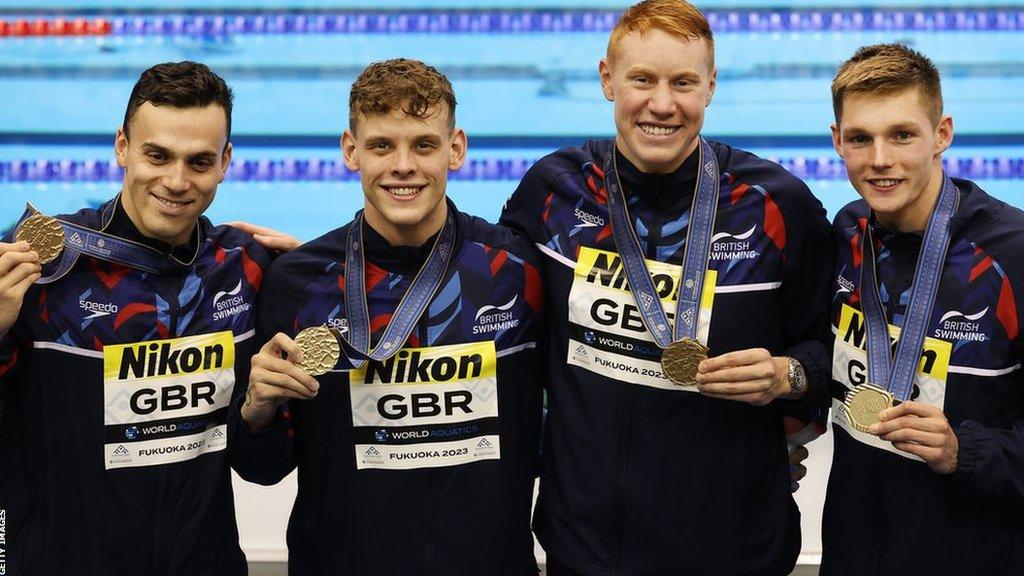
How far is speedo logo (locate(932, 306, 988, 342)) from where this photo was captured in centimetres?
193

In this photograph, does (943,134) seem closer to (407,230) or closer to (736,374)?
(736,374)

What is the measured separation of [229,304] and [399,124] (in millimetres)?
444

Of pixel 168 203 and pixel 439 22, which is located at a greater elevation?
pixel 439 22

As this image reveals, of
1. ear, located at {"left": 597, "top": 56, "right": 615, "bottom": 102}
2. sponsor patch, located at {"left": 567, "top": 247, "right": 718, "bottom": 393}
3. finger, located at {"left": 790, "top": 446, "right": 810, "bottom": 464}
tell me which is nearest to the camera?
sponsor patch, located at {"left": 567, "top": 247, "right": 718, "bottom": 393}

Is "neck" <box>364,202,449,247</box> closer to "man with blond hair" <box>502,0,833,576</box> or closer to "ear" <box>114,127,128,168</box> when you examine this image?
"man with blond hair" <box>502,0,833,576</box>

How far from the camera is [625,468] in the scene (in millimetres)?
2051

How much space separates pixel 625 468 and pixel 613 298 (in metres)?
0.29

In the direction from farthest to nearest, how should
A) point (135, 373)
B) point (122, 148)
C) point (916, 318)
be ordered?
point (122, 148), point (135, 373), point (916, 318)

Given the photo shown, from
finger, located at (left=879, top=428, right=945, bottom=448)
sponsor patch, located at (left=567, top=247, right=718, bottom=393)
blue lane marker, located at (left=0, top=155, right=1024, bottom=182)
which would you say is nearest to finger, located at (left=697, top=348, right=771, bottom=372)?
sponsor patch, located at (left=567, top=247, right=718, bottom=393)

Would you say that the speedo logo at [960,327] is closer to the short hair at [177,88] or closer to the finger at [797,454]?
the finger at [797,454]

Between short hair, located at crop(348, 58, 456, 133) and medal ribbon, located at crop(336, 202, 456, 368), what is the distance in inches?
8.1

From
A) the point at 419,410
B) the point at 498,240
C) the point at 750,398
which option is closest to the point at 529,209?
the point at 498,240

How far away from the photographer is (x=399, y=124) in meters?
2.04

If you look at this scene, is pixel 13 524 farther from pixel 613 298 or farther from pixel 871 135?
pixel 871 135
